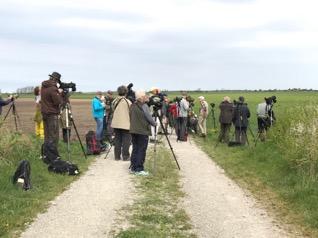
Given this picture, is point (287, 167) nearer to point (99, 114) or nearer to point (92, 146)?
point (92, 146)

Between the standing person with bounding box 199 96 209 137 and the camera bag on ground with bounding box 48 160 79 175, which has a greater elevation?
the standing person with bounding box 199 96 209 137

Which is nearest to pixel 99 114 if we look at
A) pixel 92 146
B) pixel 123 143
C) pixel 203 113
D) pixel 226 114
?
pixel 92 146

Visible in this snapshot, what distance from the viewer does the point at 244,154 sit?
51.4 ft

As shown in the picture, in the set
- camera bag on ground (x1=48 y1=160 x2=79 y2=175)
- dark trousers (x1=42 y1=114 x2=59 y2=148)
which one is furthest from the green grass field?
dark trousers (x1=42 y1=114 x2=59 y2=148)

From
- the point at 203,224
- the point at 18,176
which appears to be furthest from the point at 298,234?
the point at 18,176

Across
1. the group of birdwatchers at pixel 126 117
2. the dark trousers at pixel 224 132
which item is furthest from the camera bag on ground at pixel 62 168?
the dark trousers at pixel 224 132

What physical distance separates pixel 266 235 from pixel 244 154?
28.1 ft

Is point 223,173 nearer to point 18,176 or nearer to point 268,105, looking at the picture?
point 18,176

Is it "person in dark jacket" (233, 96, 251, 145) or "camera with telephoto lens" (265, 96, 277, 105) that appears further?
"person in dark jacket" (233, 96, 251, 145)

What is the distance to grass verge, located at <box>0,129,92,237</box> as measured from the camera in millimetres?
7637

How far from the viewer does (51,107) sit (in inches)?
500

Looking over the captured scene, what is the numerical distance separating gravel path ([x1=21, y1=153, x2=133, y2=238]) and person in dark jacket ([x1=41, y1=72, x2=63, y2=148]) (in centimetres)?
147

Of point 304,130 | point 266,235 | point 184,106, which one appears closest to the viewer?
point 266,235

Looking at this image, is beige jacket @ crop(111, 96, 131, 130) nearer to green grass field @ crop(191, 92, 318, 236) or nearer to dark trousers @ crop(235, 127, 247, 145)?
green grass field @ crop(191, 92, 318, 236)
